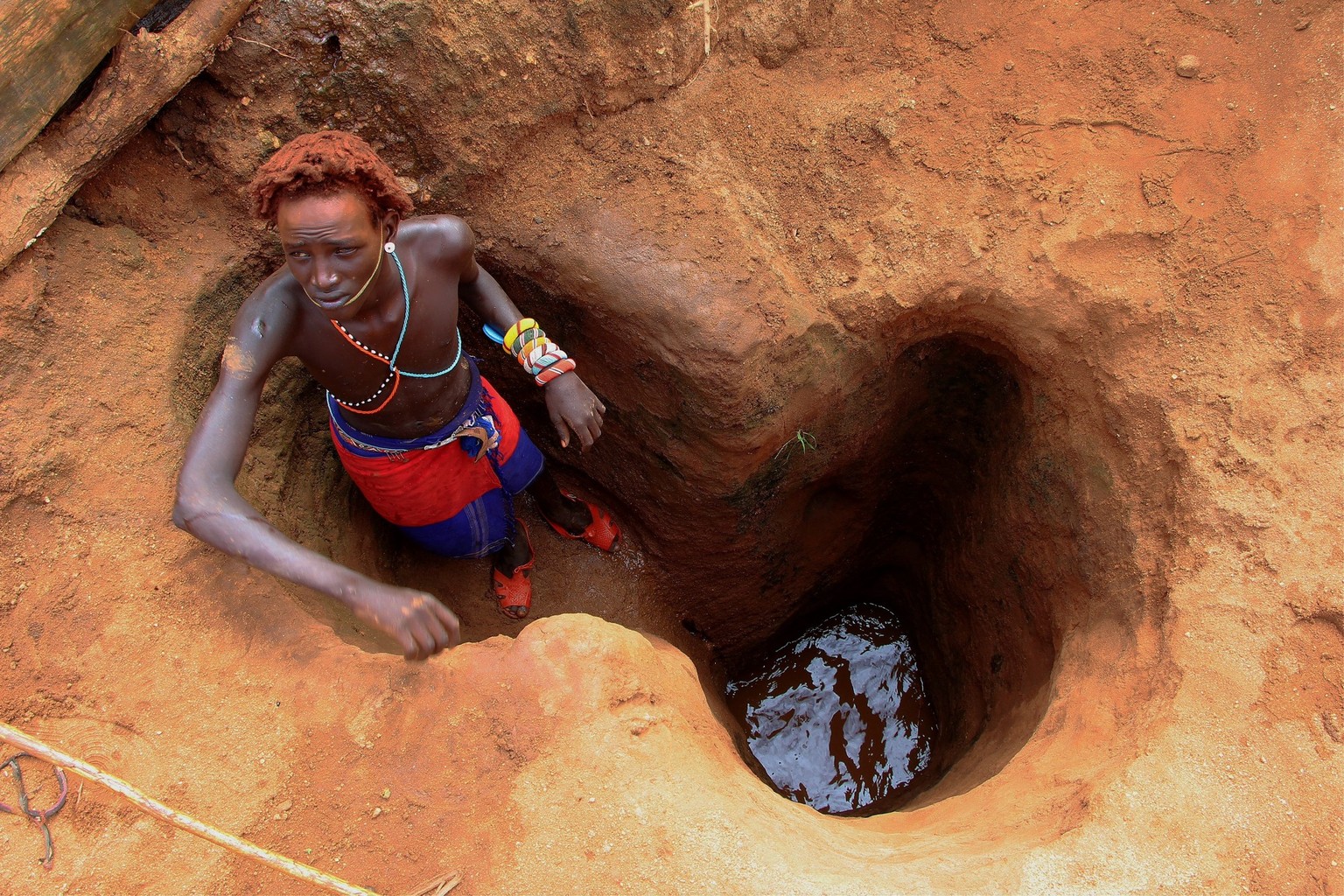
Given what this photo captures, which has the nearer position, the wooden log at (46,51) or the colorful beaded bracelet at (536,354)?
the wooden log at (46,51)

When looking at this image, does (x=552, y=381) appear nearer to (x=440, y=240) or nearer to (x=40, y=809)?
(x=440, y=240)

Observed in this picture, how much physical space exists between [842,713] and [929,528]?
99 cm

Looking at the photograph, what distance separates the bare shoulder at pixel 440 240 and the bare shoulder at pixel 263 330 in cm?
32

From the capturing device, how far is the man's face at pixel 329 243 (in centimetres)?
171

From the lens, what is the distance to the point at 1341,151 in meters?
2.23

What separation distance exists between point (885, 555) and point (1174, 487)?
6.20 ft

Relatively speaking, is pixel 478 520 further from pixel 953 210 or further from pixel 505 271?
pixel 953 210

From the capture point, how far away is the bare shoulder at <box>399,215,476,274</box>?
2092mm

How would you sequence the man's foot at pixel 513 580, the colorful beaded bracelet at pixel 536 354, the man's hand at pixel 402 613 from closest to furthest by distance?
the man's hand at pixel 402 613, the colorful beaded bracelet at pixel 536 354, the man's foot at pixel 513 580

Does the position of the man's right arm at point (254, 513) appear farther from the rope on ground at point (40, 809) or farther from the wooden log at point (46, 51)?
the wooden log at point (46, 51)

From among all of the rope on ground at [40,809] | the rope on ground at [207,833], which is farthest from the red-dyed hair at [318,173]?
the rope on ground at [40,809]

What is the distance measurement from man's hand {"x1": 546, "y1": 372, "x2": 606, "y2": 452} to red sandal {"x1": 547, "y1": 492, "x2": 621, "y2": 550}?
4.04 ft

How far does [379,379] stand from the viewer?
2.16 metres

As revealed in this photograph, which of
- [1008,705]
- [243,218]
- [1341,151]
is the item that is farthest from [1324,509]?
[243,218]
